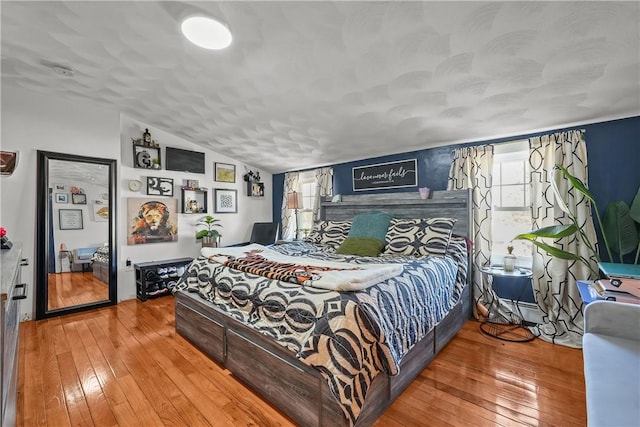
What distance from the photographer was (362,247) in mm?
3020

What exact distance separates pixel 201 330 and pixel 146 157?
9.14ft

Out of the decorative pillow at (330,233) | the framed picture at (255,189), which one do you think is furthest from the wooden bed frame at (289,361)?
the framed picture at (255,189)

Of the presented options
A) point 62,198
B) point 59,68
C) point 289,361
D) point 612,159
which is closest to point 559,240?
point 612,159

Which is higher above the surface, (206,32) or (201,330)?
(206,32)

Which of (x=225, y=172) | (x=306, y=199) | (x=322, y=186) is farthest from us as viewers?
(x=306, y=199)

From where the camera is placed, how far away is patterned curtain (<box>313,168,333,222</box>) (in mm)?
4496

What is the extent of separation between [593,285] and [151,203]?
4759mm

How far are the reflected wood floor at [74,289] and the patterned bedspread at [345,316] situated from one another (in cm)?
220

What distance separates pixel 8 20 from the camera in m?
2.11

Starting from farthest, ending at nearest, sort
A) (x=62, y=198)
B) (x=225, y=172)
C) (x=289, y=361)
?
(x=225, y=172), (x=62, y=198), (x=289, y=361)

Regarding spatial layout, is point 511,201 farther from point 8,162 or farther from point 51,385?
point 8,162

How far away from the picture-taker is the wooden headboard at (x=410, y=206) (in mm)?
3131

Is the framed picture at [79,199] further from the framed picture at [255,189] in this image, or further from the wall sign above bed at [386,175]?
the wall sign above bed at [386,175]

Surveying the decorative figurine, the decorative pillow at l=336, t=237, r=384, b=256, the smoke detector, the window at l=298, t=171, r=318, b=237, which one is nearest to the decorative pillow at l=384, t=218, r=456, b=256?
the decorative pillow at l=336, t=237, r=384, b=256
